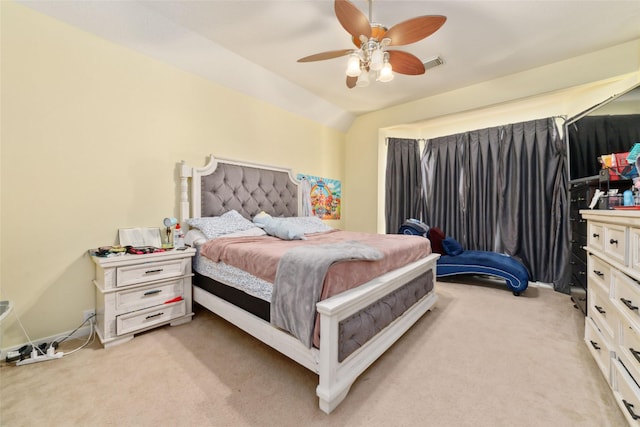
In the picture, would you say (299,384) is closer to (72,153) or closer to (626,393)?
(626,393)

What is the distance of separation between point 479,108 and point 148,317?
15.2 ft

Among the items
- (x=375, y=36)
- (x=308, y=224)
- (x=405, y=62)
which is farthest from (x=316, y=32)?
(x=308, y=224)

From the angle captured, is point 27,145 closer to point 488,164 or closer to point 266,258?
point 266,258

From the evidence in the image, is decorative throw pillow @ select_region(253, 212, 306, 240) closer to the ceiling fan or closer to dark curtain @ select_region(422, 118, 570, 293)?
the ceiling fan

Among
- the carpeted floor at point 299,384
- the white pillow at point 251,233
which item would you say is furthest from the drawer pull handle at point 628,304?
the white pillow at point 251,233

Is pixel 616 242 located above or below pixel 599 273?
above

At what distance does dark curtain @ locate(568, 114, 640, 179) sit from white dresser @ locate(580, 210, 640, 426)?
1.02 m

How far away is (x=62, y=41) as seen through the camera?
2.04m

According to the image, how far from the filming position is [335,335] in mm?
1323

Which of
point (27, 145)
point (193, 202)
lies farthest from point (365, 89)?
→ point (27, 145)

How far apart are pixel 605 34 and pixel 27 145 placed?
5239 mm

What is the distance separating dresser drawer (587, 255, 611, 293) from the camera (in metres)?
1.54

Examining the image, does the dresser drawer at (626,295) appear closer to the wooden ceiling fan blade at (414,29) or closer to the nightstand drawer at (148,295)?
the wooden ceiling fan blade at (414,29)

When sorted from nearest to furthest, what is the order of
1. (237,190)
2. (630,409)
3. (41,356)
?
(630,409) → (41,356) → (237,190)
